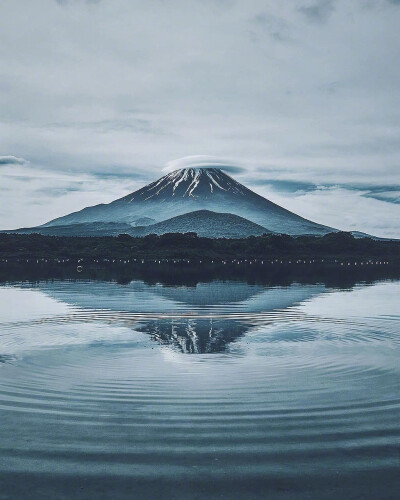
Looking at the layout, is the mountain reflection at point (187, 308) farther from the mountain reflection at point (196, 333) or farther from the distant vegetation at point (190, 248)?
the distant vegetation at point (190, 248)

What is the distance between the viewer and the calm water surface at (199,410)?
8484 millimetres

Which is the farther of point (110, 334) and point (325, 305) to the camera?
point (325, 305)

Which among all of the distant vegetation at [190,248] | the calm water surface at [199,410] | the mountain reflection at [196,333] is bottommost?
the calm water surface at [199,410]

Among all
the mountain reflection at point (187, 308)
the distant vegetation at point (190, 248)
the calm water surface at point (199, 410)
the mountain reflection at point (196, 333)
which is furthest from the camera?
the distant vegetation at point (190, 248)

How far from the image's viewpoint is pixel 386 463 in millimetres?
9039

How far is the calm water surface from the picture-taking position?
27.8 ft

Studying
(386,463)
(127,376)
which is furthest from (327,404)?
(127,376)

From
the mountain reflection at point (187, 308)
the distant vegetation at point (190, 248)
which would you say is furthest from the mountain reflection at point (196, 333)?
the distant vegetation at point (190, 248)

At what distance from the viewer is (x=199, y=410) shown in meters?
12.0

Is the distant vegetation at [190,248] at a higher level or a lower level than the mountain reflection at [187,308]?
higher

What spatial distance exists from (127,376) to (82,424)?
167 inches

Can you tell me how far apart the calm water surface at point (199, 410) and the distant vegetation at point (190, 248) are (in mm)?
124178

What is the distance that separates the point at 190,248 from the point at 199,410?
15108 cm

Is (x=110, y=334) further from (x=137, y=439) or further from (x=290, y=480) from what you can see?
(x=290, y=480)
